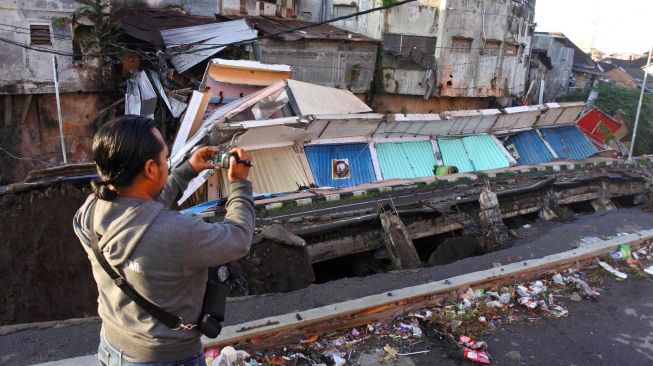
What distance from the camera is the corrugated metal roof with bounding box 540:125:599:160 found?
1536cm

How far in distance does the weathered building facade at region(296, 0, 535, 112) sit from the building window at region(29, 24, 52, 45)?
32.3 ft

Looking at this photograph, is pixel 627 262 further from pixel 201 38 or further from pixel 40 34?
pixel 40 34

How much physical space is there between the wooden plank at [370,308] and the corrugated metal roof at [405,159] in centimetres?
650

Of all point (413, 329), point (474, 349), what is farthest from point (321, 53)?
point (474, 349)

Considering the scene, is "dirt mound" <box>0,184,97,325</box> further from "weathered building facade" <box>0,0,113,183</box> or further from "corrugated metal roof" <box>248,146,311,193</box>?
"weathered building facade" <box>0,0,113,183</box>

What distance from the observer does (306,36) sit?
14.9 meters

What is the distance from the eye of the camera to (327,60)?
15.7 m

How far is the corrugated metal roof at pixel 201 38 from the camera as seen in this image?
13.1m

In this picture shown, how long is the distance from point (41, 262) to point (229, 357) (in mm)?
4258

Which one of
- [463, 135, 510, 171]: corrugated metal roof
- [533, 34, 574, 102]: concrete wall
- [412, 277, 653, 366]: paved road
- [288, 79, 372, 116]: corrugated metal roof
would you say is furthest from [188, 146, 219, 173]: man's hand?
[533, 34, 574, 102]: concrete wall

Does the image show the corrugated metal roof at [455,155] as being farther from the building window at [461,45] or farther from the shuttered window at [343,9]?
the shuttered window at [343,9]

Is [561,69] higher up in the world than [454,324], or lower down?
higher up

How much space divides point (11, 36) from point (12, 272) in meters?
7.50

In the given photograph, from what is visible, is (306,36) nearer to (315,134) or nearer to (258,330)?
(315,134)
